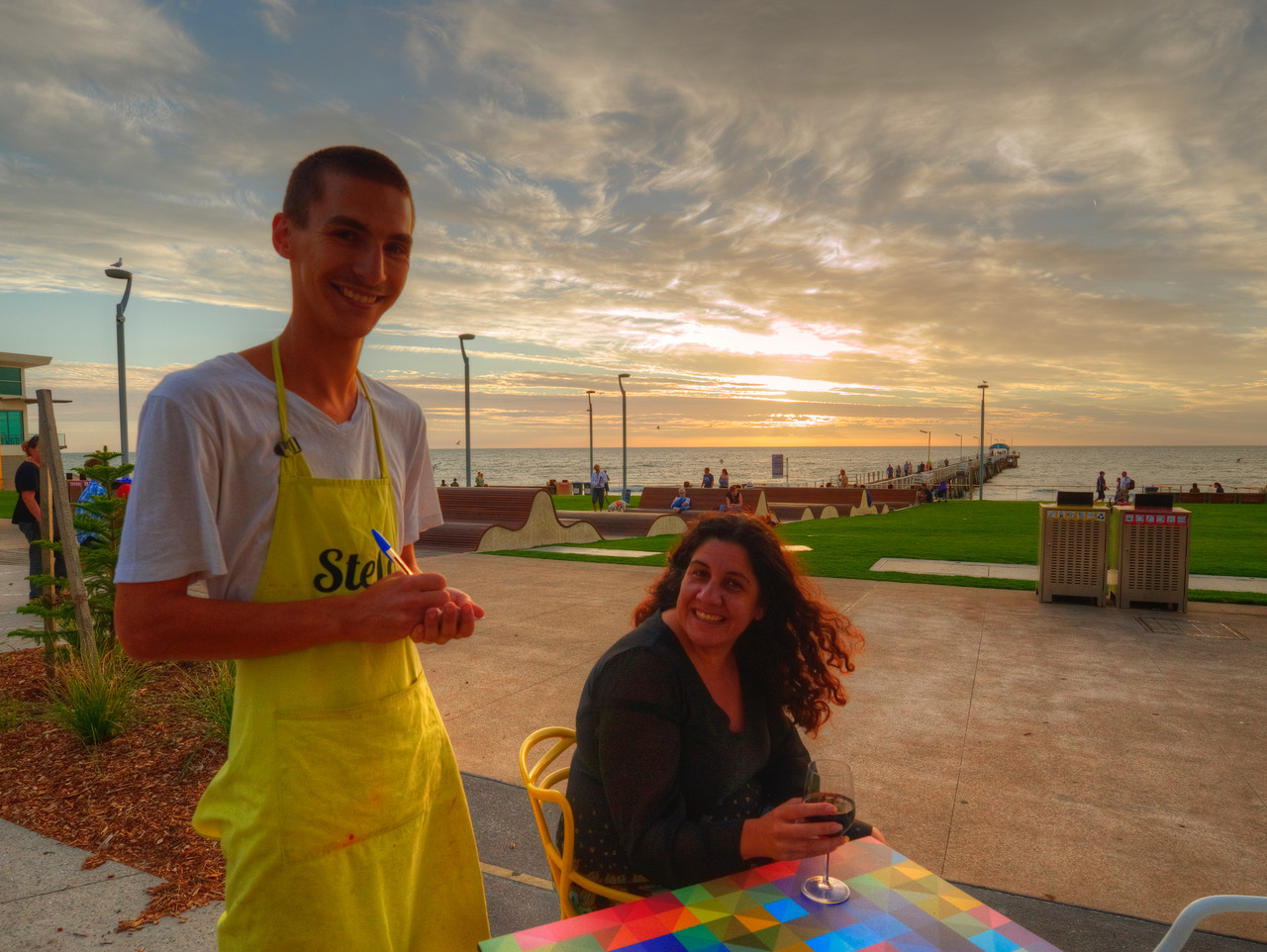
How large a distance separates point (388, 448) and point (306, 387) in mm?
245

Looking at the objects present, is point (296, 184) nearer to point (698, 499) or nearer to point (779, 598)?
point (779, 598)

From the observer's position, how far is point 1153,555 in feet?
29.6

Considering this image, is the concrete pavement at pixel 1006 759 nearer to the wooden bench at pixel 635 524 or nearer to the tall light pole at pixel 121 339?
the tall light pole at pixel 121 339

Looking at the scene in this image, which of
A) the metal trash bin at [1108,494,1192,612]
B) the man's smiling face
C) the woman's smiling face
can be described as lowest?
the metal trash bin at [1108,494,1192,612]

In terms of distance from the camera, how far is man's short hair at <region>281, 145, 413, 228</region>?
1390 millimetres

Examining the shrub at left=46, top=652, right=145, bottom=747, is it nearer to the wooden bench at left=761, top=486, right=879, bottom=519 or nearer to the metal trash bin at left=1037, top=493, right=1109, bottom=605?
the metal trash bin at left=1037, top=493, right=1109, bottom=605

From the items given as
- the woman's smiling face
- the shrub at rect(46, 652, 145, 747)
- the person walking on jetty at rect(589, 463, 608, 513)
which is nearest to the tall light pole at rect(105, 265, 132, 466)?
the shrub at rect(46, 652, 145, 747)

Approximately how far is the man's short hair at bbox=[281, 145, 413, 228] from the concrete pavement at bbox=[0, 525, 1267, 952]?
111 inches

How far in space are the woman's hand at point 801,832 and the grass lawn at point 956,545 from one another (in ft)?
32.0

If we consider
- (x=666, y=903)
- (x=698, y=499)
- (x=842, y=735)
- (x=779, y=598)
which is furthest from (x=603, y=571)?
(x=698, y=499)

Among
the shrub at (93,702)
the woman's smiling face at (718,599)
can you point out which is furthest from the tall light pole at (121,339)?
the woman's smiling face at (718,599)

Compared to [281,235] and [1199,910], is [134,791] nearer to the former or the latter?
[281,235]

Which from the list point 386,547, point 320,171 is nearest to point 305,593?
point 386,547

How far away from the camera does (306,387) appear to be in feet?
4.78
